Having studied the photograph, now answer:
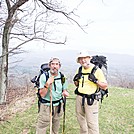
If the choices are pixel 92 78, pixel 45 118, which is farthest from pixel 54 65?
pixel 45 118

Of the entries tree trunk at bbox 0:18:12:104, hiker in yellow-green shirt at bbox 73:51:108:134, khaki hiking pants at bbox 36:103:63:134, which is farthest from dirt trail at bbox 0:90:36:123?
hiker in yellow-green shirt at bbox 73:51:108:134

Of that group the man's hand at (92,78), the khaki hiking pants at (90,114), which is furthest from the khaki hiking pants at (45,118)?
the man's hand at (92,78)

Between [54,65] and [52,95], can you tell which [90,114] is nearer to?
[52,95]

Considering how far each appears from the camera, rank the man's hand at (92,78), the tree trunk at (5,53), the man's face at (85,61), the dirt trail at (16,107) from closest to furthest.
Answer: the man's hand at (92,78) < the man's face at (85,61) < the dirt trail at (16,107) < the tree trunk at (5,53)

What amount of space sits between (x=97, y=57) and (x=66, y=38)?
4551mm

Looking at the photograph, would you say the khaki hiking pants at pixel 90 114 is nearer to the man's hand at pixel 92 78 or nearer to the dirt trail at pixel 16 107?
the man's hand at pixel 92 78

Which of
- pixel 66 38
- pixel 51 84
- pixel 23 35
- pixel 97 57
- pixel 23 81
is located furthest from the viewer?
pixel 23 81

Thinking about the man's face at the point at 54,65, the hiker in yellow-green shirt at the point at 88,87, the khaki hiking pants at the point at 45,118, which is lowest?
the khaki hiking pants at the point at 45,118

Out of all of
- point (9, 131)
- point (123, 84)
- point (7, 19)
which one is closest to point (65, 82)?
point (9, 131)

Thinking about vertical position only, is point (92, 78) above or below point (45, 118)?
above

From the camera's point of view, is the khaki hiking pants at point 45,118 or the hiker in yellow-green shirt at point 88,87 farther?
the khaki hiking pants at point 45,118

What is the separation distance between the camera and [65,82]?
489cm

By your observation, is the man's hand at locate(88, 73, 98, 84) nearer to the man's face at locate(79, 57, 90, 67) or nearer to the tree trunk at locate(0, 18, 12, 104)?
the man's face at locate(79, 57, 90, 67)

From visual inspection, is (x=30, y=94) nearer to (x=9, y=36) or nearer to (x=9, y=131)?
(x=9, y=36)
